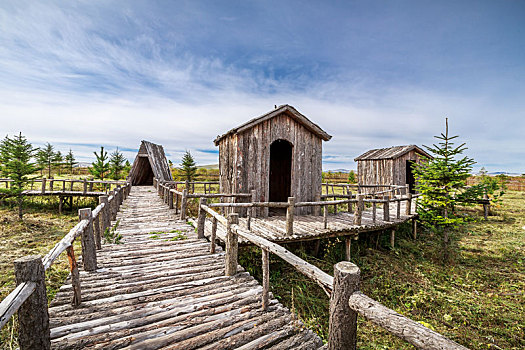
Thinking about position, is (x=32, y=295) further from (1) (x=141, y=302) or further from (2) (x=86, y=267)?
(2) (x=86, y=267)

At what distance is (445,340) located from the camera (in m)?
1.53

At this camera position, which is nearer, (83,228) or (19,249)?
(83,228)

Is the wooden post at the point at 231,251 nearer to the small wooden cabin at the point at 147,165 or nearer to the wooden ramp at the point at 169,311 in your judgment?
the wooden ramp at the point at 169,311

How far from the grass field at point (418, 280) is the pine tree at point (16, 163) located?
318 cm

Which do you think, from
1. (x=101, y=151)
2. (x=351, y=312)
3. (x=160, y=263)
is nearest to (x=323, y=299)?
(x=160, y=263)

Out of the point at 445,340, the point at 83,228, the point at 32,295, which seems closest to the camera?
the point at 445,340

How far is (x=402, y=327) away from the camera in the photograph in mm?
1710

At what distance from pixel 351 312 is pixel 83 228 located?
4452mm

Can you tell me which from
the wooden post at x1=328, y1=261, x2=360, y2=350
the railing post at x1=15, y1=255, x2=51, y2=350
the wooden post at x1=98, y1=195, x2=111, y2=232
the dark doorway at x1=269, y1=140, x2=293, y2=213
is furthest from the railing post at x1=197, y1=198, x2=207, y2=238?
the dark doorway at x1=269, y1=140, x2=293, y2=213

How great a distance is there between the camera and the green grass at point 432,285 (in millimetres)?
4977

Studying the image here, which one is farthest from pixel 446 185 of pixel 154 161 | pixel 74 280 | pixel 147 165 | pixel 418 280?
pixel 147 165

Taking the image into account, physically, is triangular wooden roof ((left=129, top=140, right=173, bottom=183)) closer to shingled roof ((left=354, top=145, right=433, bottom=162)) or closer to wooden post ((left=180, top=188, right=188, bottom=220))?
wooden post ((left=180, top=188, right=188, bottom=220))

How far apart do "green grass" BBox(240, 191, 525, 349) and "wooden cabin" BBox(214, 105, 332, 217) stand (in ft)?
7.74

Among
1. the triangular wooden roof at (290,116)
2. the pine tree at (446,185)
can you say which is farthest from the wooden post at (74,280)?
the pine tree at (446,185)
